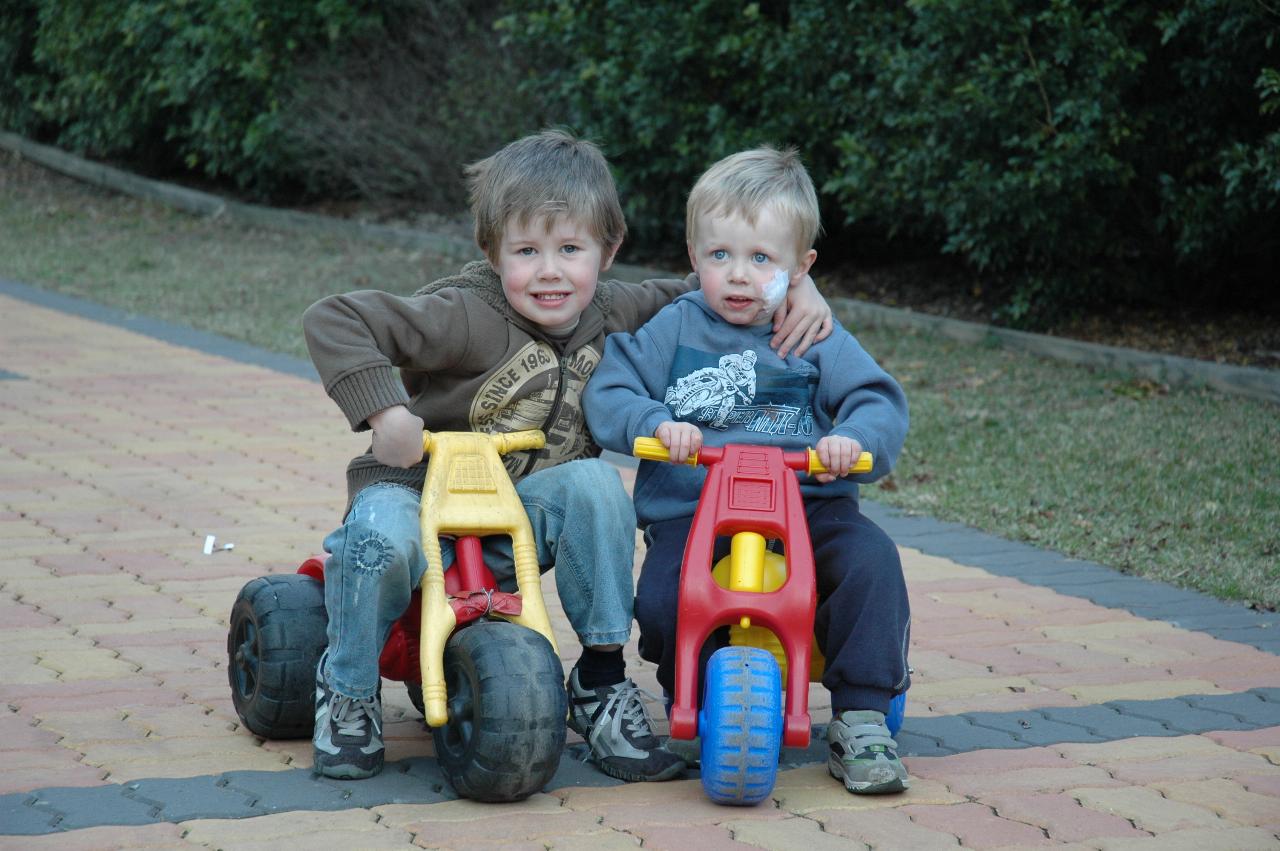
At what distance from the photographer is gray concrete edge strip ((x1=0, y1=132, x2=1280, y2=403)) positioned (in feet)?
24.3

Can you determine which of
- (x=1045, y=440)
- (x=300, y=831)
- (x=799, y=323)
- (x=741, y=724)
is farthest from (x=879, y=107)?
(x=300, y=831)

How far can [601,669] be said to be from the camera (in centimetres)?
329

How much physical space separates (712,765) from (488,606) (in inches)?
21.7

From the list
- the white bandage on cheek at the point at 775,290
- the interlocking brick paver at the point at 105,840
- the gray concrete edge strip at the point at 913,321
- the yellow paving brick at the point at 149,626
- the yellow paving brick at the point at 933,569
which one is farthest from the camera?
the gray concrete edge strip at the point at 913,321

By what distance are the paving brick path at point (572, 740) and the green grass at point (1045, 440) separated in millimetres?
254

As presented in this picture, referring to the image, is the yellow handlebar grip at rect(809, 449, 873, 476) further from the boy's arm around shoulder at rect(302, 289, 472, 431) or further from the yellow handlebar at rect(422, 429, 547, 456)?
the boy's arm around shoulder at rect(302, 289, 472, 431)

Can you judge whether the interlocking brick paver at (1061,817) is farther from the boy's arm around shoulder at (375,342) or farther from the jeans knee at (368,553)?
the boy's arm around shoulder at (375,342)

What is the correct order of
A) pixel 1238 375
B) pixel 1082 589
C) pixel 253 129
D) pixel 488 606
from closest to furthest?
pixel 488 606 → pixel 1082 589 → pixel 1238 375 → pixel 253 129

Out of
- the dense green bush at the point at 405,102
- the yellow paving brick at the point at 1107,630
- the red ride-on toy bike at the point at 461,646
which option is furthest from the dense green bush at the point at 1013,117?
the red ride-on toy bike at the point at 461,646

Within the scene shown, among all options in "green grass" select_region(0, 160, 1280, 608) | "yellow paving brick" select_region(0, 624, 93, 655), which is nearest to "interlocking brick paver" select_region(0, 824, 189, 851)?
"yellow paving brick" select_region(0, 624, 93, 655)

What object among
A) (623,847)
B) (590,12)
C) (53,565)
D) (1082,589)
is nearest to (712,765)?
(623,847)

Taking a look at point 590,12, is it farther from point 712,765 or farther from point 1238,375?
point 712,765

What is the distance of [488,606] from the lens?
312cm

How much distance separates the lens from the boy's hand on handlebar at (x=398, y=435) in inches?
122
